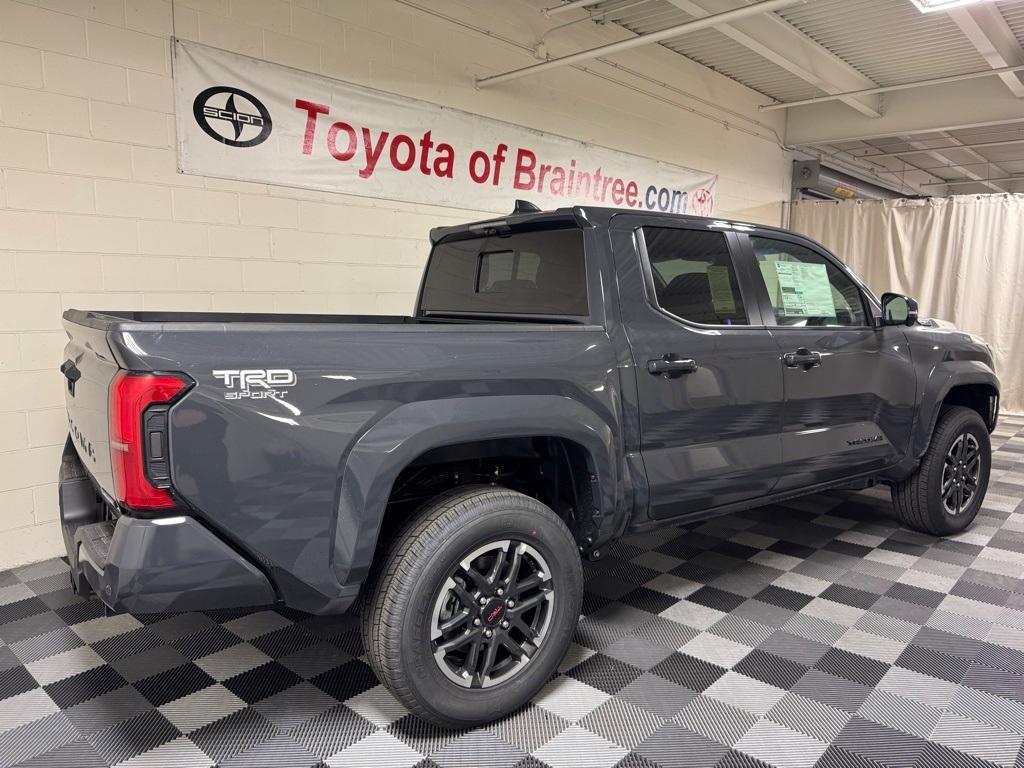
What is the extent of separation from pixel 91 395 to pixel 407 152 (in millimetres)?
3263

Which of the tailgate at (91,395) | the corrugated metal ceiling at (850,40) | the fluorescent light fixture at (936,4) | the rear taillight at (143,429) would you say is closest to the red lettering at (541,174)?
the corrugated metal ceiling at (850,40)

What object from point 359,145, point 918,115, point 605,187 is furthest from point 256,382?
point 918,115

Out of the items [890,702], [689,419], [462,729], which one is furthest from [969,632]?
[462,729]

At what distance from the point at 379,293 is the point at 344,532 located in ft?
10.0

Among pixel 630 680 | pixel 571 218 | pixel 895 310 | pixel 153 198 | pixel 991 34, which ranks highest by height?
pixel 991 34

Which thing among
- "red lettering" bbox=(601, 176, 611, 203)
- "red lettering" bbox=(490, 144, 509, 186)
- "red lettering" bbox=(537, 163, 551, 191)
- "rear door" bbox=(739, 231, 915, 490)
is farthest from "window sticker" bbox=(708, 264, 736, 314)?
"red lettering" bbox=(601, 176, 611, 203)

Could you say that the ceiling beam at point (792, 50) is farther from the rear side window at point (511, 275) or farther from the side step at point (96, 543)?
the side step at point (96, 543)

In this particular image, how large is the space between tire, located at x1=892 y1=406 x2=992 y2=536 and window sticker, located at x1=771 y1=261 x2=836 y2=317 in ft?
3.44

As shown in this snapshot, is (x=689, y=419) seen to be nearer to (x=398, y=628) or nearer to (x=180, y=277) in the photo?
(x=398, y=628)

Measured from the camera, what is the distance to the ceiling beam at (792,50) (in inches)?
219

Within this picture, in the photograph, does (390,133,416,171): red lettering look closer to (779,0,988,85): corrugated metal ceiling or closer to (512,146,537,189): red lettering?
(512,146,537,189): red lettering

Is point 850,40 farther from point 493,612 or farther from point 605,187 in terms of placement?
point 493,612

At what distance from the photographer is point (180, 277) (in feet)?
12.4

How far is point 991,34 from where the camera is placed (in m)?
6.02
